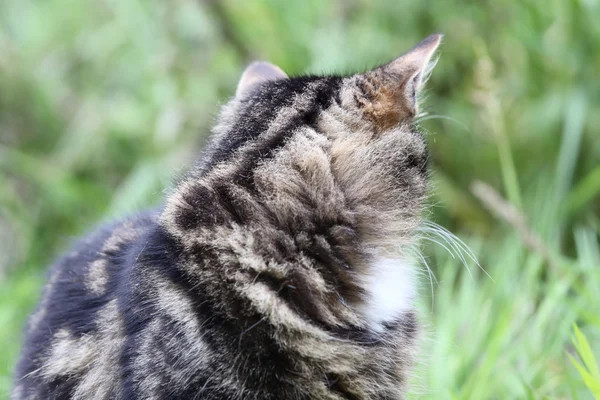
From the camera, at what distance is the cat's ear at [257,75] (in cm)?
130

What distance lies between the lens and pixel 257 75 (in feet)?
4.48

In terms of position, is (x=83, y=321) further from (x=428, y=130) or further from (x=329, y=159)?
(x=428, y=130)

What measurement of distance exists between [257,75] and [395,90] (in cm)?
41

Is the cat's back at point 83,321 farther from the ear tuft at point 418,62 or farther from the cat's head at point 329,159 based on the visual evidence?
the ear tuft at point 418,62

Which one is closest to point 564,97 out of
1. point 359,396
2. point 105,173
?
point 359,396

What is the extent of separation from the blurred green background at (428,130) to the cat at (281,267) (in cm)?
30

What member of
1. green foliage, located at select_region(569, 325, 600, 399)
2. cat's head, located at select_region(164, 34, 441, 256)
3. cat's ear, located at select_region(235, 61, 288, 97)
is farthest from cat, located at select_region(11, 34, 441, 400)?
green foliage, located at select_region(569, 325, 600, 399)

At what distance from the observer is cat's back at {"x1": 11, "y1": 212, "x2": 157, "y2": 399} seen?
1016 mm

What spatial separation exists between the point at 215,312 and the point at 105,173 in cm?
212

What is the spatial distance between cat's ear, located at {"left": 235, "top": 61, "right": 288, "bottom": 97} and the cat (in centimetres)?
17

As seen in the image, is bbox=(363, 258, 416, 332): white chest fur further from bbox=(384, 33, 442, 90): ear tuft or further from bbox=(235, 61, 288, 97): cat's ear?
bbox=(235, 61, 288, 97): cat's ear

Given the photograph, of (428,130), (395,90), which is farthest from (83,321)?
(428,130)

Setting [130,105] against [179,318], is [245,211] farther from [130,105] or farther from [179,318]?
[130,105]

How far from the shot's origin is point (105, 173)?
114 inches
